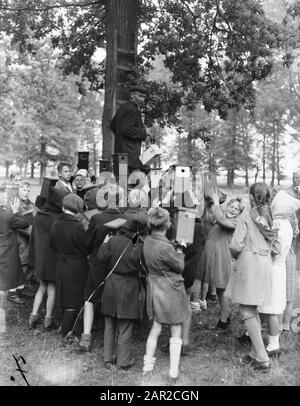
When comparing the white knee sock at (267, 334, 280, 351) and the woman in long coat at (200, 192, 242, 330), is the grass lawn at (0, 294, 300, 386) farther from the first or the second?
the woman in long coat at (200, 192, 242, 330)

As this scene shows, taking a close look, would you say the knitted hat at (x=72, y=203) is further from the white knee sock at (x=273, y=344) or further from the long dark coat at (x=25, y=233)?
the white knee sock at (x=273, y=344)

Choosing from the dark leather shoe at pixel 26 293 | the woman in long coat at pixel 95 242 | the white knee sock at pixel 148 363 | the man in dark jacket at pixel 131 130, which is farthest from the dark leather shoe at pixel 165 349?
the dark leather shoe at pixel 26 293

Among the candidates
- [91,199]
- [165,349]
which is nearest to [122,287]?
[165,349]

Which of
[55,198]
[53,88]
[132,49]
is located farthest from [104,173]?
[53,88]

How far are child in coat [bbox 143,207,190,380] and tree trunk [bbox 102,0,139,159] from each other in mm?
3982

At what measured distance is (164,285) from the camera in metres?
4.99

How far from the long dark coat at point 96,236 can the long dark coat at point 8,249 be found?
138cm

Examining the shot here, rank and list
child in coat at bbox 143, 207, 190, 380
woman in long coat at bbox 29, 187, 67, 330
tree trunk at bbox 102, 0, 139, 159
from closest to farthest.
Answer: child in coat at bbox 143, 207, 190, 380, woman in long coat at bbox 29, 187, 67, 330, tree trunk at bbox 102, 0, 139, 159

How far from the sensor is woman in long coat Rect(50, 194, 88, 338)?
18.6 feet

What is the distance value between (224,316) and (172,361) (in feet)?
5.69

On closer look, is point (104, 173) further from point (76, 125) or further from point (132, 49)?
point (76, 125)

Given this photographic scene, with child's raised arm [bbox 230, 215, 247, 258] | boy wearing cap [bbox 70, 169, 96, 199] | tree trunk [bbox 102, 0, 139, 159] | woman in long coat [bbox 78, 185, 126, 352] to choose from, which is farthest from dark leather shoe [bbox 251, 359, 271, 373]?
tree trunk [bbox 102, 0, 139, 159]

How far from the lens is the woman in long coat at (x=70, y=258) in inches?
224

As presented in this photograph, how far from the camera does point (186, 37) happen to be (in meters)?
11.5
